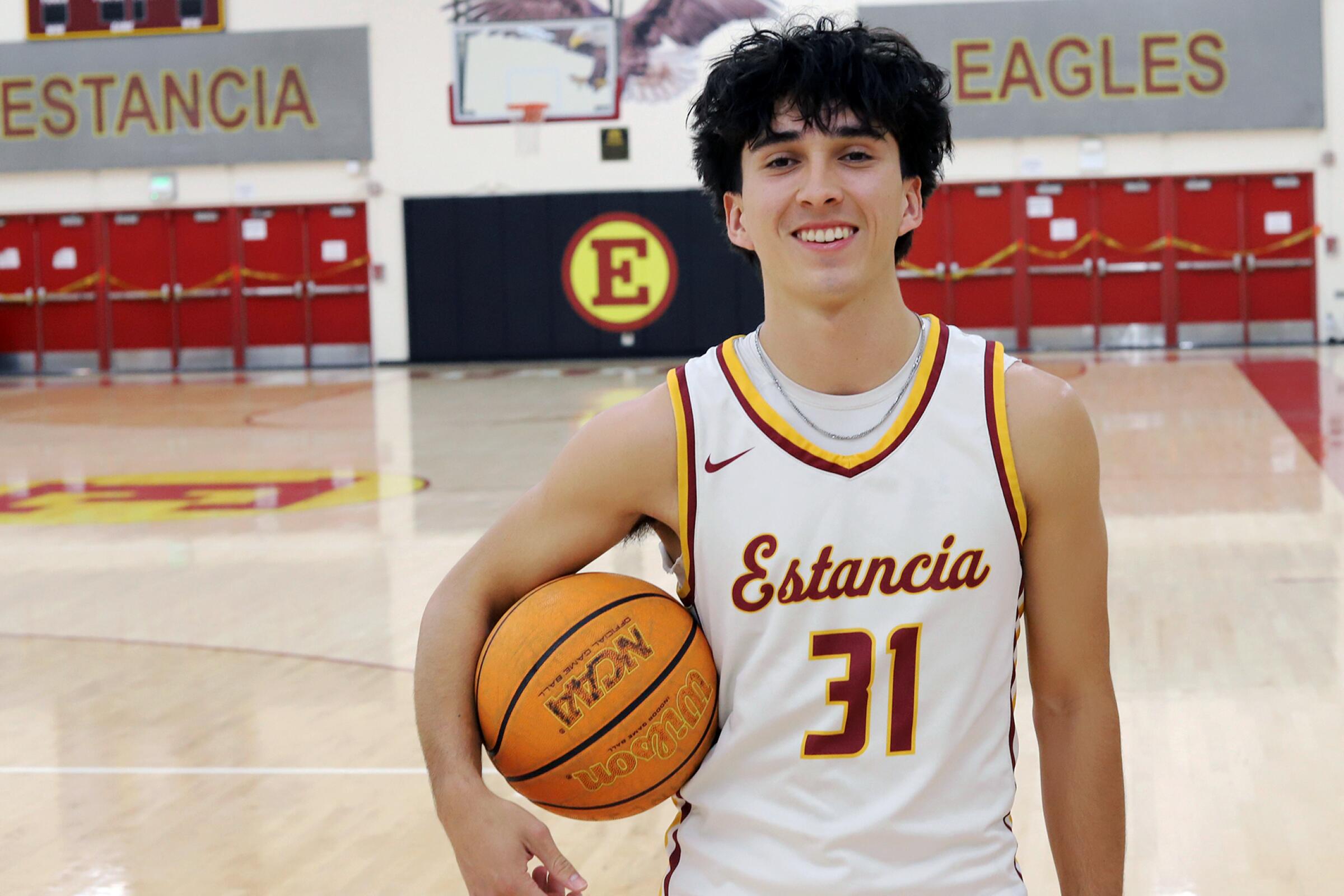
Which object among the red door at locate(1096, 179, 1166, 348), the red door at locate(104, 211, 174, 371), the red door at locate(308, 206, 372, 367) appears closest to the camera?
the red door at locate(1096, 179, 1166, 348)

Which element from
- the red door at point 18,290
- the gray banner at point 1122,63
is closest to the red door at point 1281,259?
the gray banner at point 1122,63

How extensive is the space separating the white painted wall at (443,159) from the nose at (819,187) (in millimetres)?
17808

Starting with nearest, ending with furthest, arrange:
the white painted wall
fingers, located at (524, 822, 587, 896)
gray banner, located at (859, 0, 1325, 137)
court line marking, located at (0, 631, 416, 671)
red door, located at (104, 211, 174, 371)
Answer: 1. fingers, located at (524, 822, 587, 896)
2. court line marking, located at (0, 631, 416, 671)
3. gray banner, located at (859, 0, 1325, 137)
4. the white painted wall
5. red door, located at (104, 211, 174, 371)

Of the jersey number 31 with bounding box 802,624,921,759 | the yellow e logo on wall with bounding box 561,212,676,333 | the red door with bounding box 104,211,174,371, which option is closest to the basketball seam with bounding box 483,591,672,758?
the jersey number 31 with bounding box 802,624,921,759

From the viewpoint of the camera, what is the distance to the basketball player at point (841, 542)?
1.60 meters

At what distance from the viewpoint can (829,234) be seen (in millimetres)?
1607

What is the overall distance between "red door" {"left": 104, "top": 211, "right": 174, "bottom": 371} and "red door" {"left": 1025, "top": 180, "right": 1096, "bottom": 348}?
10874mm

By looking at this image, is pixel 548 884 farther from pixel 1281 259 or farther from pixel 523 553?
pixel 1281 259

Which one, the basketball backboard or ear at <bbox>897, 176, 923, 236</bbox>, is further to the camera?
the basketball backboard

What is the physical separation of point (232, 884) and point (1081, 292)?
1749 centimetres

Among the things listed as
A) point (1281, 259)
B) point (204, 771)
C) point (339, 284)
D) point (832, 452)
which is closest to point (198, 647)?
point (204, 771)

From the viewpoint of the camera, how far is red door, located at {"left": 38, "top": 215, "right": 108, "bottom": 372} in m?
20.8

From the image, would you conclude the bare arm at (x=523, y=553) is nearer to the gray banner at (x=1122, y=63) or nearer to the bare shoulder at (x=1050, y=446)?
the bare shoulder at (x=1050, y=446)

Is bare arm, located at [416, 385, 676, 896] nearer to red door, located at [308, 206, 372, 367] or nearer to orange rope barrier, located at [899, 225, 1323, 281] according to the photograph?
orange rope barrier, located at [899, 225, 1323, 281]
